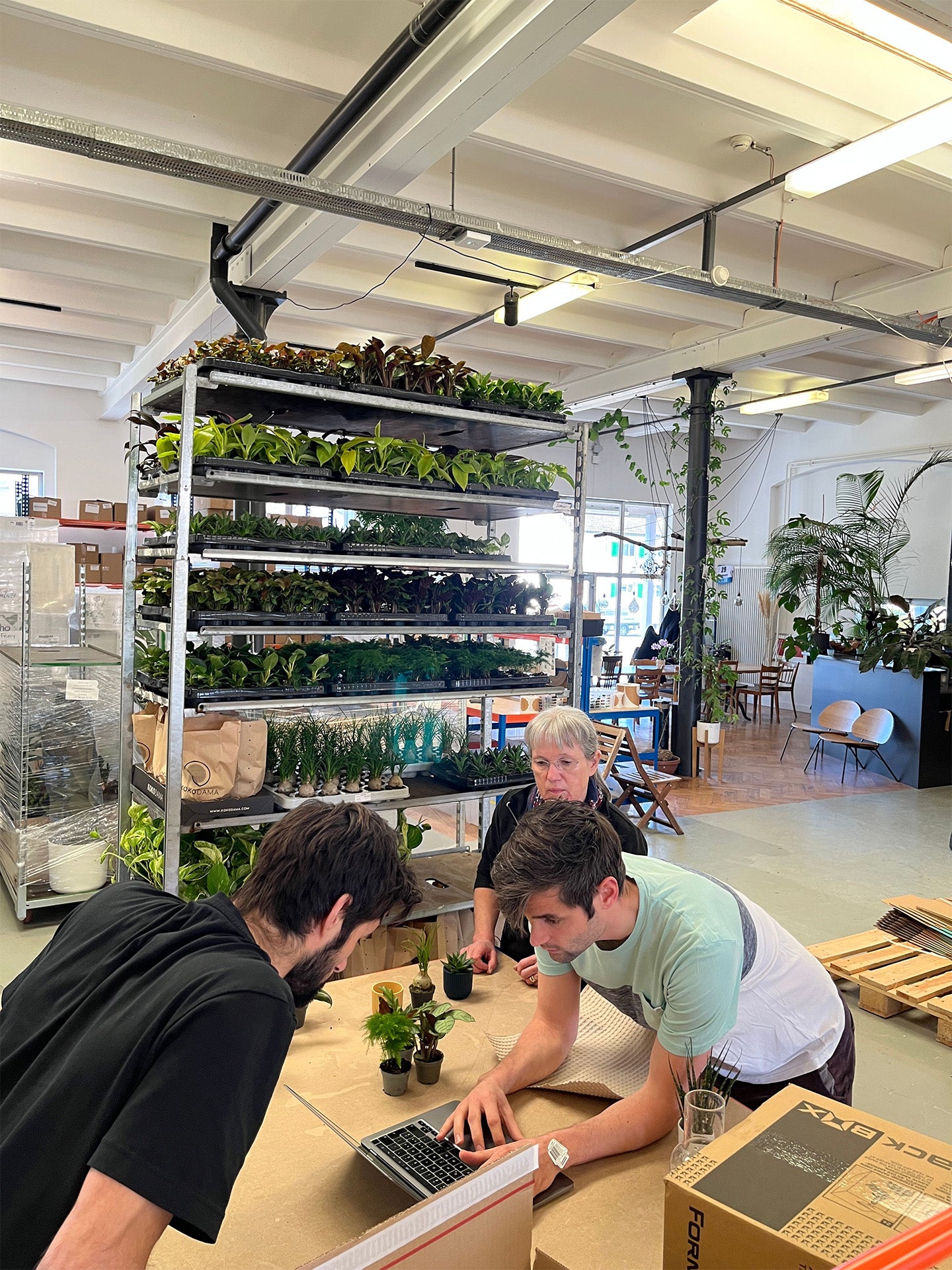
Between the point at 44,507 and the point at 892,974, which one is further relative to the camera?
the point at 44,507

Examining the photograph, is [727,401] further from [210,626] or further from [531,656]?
[210,626]

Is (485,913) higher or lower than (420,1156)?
lower

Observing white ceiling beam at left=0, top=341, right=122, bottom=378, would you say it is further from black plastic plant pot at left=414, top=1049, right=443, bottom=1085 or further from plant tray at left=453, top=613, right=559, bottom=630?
black plastic plant pot at left=414, top=1049, right=443, bottom=1085

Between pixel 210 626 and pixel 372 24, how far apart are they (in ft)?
8.63

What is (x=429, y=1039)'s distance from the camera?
1896 millimetres

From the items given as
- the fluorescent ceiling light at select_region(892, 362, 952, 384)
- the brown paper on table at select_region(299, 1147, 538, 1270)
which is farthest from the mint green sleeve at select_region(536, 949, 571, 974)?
the fluorescent ceiling light at select_region(892, 362, 952, 384)

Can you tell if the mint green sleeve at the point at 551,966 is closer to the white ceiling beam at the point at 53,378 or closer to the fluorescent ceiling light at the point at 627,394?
the fluorescent ceiling light at the point at 627,394

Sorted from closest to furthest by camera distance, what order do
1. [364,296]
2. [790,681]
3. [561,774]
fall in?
1. [561,774]
2. [364,296]
3. [790,681]

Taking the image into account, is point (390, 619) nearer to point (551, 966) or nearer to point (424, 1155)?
point (551, 966)

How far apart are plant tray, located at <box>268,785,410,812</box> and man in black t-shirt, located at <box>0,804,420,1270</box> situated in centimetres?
248

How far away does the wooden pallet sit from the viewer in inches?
155

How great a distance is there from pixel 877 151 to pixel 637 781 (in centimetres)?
420

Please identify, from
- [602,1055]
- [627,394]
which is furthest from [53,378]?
[602,1055]

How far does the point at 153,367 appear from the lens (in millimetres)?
8906
